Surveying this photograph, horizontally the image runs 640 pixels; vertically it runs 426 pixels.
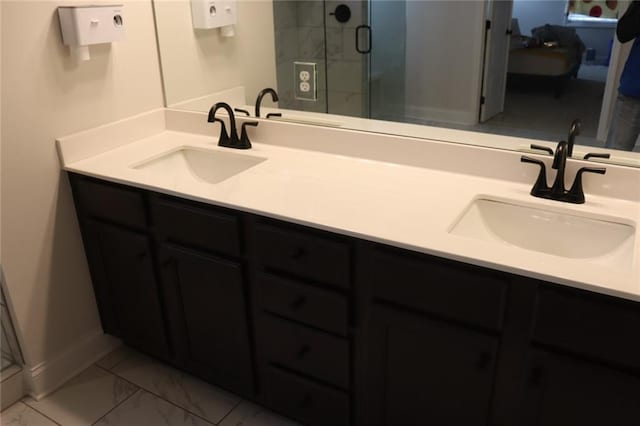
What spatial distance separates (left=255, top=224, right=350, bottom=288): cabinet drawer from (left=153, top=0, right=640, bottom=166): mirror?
2.10ft

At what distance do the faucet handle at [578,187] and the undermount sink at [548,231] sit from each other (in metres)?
0.07

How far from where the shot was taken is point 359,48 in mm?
2238

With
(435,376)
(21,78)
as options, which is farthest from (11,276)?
(435,376)

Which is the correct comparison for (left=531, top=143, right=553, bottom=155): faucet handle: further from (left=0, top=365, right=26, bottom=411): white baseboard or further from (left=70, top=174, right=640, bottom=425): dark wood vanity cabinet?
(left=0, top=365, right=26, bottom=411): white baseboard

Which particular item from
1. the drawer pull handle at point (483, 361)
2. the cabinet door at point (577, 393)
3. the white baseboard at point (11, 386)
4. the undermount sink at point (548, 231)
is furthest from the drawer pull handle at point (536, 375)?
the white baseboard at point (11, 386)

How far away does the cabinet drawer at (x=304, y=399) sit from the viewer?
1749 mm

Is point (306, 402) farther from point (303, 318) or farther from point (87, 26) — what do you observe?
point (87, 26)

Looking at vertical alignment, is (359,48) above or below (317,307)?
above

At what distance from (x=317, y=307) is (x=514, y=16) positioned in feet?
3.81

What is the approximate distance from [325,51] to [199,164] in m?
0.70

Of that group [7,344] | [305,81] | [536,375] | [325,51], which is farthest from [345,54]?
[7,344]

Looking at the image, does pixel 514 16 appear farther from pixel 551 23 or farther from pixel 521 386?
pixel 521 386

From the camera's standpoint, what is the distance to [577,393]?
1316 millimetres

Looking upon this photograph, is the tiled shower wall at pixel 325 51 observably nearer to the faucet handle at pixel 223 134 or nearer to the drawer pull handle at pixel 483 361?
the faucet handle at pixel 223 134
